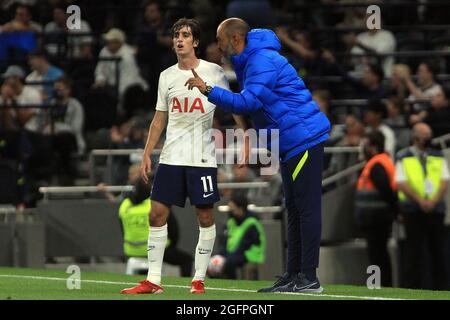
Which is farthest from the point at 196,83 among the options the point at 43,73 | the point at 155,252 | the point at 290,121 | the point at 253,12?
the point at 253,12

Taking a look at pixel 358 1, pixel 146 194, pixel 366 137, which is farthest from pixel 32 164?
pixel 358 1

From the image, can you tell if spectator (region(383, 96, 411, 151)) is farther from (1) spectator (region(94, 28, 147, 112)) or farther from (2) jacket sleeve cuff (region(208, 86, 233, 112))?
(2) jacket sleeve cuff (region(208, 86, 233, 112))

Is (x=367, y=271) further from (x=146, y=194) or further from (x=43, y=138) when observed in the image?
(x=43, y=138)

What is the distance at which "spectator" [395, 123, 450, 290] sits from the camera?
16.1 m

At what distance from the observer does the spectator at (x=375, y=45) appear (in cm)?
2020

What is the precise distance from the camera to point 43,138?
59.8ft

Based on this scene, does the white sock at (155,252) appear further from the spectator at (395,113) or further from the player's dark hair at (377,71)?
the player's dark hair at (377,71)

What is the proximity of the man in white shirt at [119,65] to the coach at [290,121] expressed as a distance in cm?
919

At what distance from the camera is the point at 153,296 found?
10617 mm

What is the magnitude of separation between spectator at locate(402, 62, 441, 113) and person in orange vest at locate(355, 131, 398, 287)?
2.16 meters

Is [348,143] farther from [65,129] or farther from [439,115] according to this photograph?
[65,129]

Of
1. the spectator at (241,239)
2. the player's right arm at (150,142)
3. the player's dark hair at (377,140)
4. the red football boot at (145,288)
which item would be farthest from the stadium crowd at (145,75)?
the red football boot at (145,288)

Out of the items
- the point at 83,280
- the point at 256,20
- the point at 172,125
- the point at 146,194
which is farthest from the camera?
the point at 256,20
